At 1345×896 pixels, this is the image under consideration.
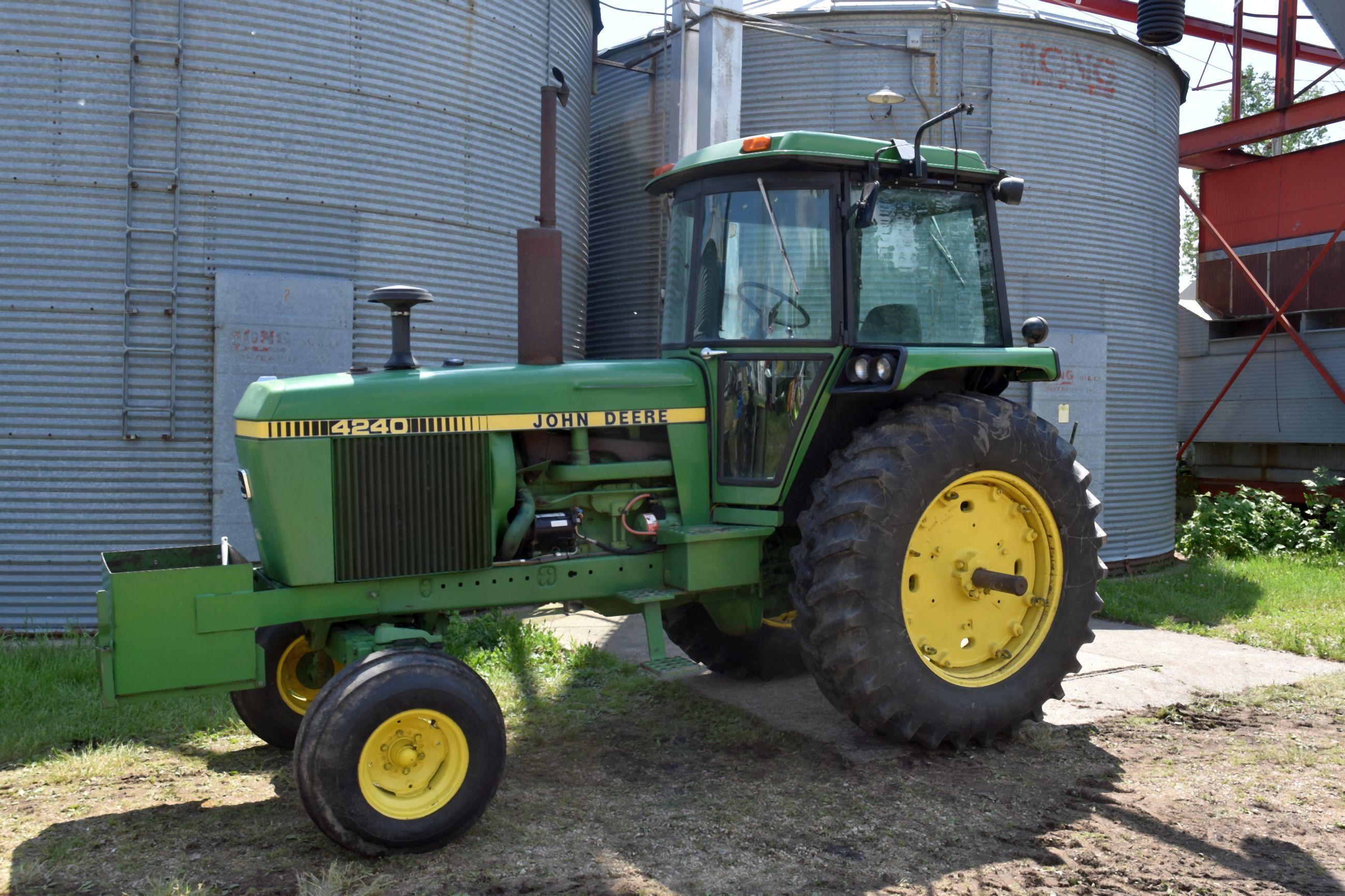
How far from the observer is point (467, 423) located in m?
4.29

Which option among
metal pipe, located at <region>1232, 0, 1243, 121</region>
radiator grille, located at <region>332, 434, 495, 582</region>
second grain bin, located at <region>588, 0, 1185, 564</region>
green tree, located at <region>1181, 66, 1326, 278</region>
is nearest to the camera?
radiator grille, located at <region>332, 434, 495, 582</region>

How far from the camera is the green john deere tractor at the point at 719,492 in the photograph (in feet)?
13.1

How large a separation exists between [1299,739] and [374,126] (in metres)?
6.57

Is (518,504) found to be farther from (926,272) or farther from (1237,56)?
(1237,56)

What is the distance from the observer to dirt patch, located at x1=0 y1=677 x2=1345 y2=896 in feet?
11.5

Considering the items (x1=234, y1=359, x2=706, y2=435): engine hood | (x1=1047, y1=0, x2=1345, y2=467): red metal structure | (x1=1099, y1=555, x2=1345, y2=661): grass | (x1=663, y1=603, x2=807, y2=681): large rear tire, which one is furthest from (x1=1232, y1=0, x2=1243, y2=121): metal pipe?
(x1=234, y1=359, x2=706, y2=435): engine hood

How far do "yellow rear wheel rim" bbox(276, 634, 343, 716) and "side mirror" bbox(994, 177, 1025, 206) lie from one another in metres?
3.48

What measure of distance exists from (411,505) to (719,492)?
4.38 ft

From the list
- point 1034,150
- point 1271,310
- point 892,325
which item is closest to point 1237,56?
point 1271,310

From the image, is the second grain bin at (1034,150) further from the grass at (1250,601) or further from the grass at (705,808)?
the grass at (705,808)

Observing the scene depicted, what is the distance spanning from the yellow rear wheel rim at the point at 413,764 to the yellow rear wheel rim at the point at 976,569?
1.90m

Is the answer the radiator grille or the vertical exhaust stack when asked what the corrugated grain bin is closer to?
the vertical exhaust stack

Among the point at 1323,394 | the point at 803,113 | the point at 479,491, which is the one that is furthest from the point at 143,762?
the point at 1323,394

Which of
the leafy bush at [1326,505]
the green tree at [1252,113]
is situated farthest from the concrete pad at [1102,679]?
the green tree at [1252,113]
